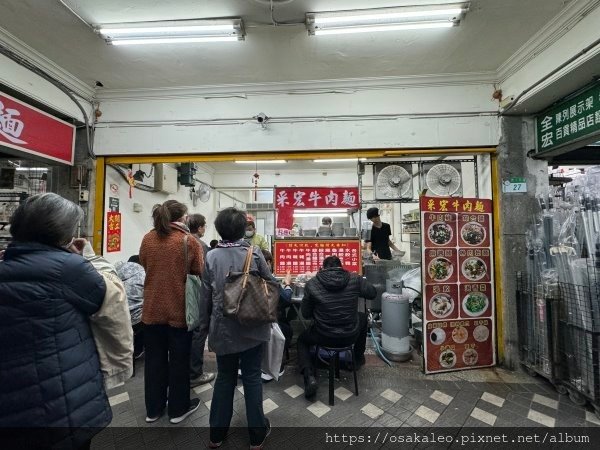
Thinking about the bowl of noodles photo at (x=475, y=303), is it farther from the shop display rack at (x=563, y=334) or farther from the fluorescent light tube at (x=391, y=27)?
the fluorescent light tube at (x=391, y=27)

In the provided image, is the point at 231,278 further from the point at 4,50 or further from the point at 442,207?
the point at 4,50

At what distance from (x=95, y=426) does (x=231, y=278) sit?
2.85 feet

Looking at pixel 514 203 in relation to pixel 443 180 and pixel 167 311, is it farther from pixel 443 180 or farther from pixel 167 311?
pixel 167 311

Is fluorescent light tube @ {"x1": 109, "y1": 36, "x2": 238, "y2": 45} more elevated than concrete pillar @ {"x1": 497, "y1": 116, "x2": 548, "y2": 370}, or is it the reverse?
fluorescent light tube @ {"x1": 109, "y1": 36, "x2": 238, "y2": 45}

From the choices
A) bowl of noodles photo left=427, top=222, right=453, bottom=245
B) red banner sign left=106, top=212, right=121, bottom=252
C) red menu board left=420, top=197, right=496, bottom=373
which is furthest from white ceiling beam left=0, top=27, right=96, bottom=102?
bowl of noodles photo left=427, top=222, right=453, bottom=245

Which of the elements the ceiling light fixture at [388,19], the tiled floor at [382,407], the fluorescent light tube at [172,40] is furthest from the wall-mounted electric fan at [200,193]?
the ceiling light fixture at [388,19]

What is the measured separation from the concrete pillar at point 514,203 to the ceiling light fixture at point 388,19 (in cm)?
141

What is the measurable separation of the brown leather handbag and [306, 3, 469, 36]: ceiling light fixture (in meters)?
2.07

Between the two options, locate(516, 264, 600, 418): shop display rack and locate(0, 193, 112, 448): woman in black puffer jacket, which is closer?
locate(0, 193, 112, 448): woman in black puffer jacket

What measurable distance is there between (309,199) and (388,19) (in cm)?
225

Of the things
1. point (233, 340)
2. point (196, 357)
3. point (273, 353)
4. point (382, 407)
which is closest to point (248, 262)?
point (233, 340)

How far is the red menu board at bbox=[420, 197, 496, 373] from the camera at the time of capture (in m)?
2.84

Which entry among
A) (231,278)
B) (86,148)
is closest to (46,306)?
(231,278)

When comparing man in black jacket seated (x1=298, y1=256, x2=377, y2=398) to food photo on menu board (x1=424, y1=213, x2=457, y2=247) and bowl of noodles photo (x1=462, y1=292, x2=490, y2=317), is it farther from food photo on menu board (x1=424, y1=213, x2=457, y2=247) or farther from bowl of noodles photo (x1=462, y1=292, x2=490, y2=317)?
bowl of noodles photo (x1=462, y1=292, x2=490, y2=317)
